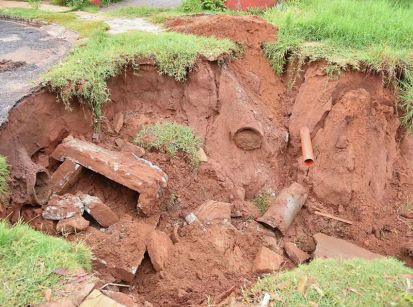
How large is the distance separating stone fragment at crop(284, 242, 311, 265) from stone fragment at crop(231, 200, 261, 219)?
537 millimetres

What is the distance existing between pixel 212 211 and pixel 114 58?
2.19 metres

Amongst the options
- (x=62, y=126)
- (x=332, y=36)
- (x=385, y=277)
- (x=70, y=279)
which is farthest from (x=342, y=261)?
(x=332, y=36)

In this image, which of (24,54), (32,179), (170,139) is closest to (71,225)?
(32,179)

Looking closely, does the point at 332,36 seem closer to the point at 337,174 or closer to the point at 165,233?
the point at 337,174

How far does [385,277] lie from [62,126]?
11.9 ft

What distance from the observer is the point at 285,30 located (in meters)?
6.75

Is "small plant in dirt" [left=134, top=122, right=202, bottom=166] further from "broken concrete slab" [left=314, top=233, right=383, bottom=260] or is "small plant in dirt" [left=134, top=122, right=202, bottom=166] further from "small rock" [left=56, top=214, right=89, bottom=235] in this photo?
"broken concrete slab" [left=314, top=233, right=383, bottom=260]

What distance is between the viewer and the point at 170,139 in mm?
5531

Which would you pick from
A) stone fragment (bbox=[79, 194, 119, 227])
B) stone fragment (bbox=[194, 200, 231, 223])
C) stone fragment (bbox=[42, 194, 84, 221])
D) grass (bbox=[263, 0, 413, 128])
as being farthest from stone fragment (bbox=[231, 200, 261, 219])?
grass (bbox=[263, 0, 413, 128])

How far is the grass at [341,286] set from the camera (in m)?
3.32

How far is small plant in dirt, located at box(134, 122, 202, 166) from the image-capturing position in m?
5.45

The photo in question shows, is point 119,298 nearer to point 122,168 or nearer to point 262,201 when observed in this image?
point 122,168

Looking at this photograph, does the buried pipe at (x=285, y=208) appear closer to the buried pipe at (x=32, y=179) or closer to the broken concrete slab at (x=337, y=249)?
the broken concrete slab at (x=337, y=249)

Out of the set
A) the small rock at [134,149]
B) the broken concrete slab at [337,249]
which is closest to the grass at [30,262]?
the small rock at [134,149]
